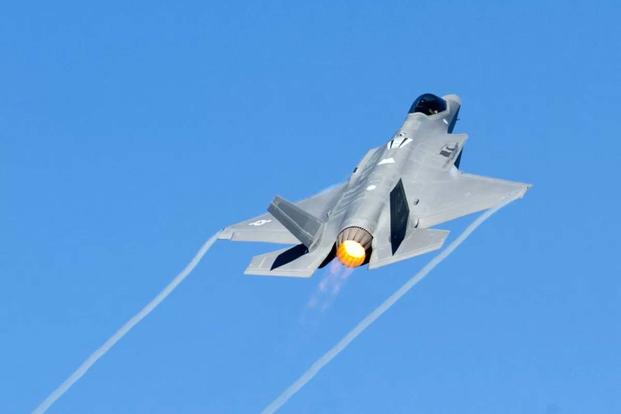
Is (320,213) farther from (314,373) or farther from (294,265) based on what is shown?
(314,373)

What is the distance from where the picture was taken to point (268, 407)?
53312mm

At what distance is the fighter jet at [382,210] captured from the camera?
58.6 meters

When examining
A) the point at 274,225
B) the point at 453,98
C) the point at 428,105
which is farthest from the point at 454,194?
the point at 453,98

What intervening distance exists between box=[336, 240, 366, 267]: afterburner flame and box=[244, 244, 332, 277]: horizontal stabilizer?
544mm

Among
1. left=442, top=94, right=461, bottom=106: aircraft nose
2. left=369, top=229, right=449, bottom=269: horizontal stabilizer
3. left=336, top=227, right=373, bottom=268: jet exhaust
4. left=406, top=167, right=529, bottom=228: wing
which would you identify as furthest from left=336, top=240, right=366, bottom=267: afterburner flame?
left=442, top=94, right=461, bottom=106: aircraft nose

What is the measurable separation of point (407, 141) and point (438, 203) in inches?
176

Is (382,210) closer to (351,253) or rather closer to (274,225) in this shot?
(351,253)

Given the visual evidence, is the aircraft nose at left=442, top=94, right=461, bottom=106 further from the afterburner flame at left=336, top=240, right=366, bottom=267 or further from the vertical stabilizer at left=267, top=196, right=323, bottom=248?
the afterburner flame at left=336, top=240, right=366, bottom=267

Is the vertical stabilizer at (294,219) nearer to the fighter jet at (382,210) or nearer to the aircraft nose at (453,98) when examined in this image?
the fighter jet at (382,210)

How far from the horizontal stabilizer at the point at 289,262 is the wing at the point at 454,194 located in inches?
167

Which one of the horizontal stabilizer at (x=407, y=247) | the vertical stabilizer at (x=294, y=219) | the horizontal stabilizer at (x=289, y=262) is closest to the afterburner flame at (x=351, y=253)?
the horizontal stabilizer at (x=407, y=247)

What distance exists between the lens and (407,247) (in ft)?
192

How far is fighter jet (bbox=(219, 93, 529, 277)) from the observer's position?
5862cm

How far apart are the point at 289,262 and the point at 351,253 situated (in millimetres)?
2431
